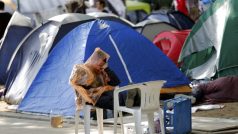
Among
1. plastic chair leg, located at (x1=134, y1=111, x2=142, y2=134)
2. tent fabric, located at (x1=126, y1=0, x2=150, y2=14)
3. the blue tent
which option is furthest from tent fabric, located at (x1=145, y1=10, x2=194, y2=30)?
plastic chair leg, located at (x1=134, y1=111, x2=142, y2=134)

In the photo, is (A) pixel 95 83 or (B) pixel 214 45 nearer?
(A) pixel 95 83

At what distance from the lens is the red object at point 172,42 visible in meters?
15.9

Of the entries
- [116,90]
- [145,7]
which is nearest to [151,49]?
[116,90]

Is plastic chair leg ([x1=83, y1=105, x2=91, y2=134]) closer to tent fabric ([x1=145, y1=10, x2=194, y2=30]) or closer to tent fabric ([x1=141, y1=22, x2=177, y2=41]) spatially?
tent fabric ([x1=141, y1=22, x2=177, y2=41])

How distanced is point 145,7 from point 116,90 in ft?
57.3

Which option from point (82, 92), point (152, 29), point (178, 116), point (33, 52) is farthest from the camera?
point (152, 29)

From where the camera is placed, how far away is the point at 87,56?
12078 mm

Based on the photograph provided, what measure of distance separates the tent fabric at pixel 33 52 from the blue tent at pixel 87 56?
1.10 meters

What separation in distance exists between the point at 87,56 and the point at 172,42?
13.8 ft

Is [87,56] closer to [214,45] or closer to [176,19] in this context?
[214,45]

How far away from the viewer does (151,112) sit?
29.5ft

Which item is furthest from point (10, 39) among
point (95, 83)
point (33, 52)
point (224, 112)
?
point (95, 83)

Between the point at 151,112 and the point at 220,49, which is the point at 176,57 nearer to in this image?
the point at 220,49

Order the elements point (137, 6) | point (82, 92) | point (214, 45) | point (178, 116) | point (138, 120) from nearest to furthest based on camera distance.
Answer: point (138, 120) → point (82, 92) → point (178, 116) → point (214, 45) → point (137, 6)
